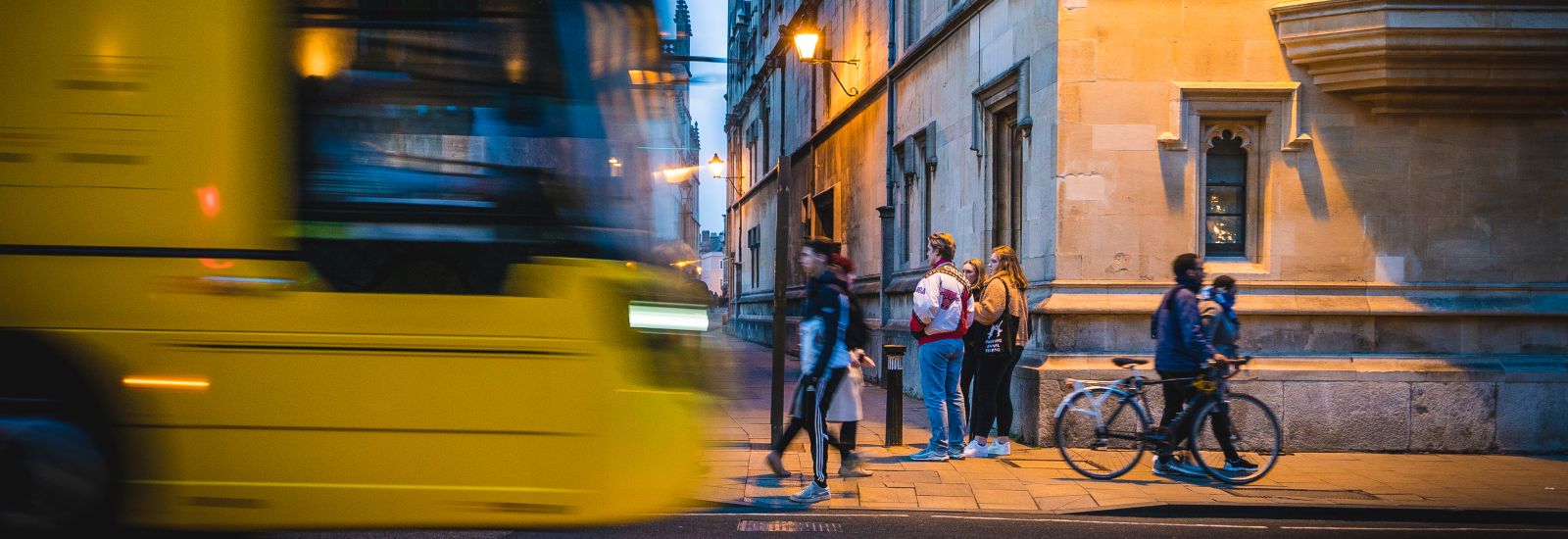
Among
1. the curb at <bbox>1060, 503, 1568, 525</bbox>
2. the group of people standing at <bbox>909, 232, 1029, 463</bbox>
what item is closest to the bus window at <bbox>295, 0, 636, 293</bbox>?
the curb at <bbox>1060, 503, 1568, 525</bbox>

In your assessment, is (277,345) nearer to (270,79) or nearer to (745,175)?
(270,79)

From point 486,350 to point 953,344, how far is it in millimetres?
5427

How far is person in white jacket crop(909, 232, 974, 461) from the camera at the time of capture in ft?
29.6

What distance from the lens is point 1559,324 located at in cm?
1037

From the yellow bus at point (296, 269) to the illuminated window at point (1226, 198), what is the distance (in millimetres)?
7816

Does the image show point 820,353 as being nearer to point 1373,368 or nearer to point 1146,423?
point 1146,423

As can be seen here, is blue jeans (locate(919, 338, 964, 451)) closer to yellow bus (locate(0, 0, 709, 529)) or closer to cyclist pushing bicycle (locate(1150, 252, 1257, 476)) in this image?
cyclist pushing bicycle (locate(1150, 252, 1257, 476))

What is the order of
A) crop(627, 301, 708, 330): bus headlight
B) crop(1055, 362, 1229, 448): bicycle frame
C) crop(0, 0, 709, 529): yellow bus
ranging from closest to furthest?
crop(0, 0, 709, 529): yellow bus → crop(627, 301, 708, 330): bus headlight → crop(1055, 362, 1229, 448): bicycle frame

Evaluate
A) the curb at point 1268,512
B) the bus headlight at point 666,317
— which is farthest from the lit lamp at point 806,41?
the bus headlight at point 666,317

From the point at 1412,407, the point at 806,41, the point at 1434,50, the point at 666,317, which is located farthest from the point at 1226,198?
the point at 666,317

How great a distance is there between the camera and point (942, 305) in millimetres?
9008

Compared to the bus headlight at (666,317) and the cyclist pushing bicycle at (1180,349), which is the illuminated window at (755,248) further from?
the bus headlight at (666,317)

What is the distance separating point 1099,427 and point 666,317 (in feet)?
16.2

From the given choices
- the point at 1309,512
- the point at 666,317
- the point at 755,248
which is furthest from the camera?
the point at 755,248
